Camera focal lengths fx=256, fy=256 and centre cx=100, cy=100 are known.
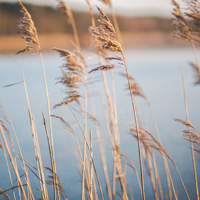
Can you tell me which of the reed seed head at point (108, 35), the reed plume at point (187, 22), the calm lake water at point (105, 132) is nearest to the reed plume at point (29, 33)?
the calm lake water at point (105, 132)

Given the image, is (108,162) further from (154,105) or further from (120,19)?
(120,19)

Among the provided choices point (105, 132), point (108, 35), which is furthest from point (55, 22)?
point (108, 35)

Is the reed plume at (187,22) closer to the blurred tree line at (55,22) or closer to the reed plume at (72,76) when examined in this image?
the reed plume at (72,76)

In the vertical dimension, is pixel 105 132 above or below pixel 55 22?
below

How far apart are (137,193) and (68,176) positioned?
815 millimetres

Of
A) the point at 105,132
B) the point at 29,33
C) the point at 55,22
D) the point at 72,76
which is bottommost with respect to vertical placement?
the point at 105,132

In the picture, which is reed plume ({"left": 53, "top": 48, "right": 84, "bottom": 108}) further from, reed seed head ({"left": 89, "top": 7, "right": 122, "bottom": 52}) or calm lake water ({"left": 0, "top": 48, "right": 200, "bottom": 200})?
reed seed head ({"left": 89, "top": 7, "right": 122, "bottom": 52})

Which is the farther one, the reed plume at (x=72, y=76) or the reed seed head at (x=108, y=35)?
the reed plume at (x=72, y=76)

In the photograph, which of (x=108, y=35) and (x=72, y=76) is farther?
(x=72, y=76)

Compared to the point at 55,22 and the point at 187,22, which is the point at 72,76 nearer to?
the point at 187,22

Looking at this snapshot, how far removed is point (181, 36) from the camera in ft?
5.62

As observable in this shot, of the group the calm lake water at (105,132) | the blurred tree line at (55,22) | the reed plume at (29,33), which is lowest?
the calm lake water at (105,132)

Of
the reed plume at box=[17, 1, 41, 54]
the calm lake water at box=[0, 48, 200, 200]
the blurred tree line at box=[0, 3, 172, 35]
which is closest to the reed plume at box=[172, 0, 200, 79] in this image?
the calm lake water at box=[0, 48, 200, 200]

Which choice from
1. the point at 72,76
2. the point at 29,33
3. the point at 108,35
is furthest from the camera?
the point at 72,76
